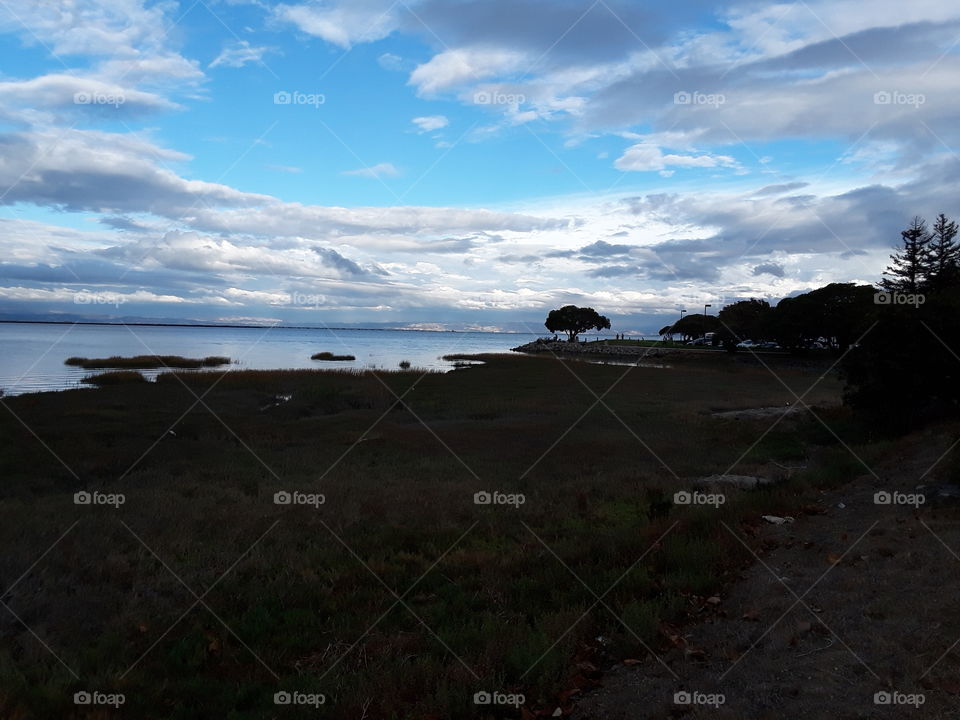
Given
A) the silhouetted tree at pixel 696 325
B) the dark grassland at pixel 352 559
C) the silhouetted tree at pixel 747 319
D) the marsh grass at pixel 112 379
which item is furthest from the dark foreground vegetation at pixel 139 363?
the silhouetted tree at pixel 696 325

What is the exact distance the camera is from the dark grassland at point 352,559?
611 centimetres

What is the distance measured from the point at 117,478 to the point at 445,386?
29.3 metres

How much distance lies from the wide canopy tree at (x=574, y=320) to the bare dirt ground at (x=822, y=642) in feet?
494

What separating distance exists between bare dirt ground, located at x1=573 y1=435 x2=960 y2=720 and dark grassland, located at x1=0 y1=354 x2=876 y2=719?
18.9 inches

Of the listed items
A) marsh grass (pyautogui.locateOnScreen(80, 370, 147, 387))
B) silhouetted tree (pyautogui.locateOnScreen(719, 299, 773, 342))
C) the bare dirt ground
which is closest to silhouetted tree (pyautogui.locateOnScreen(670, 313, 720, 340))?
silhouetted tree (pyautogui.locateOnScreen(719, 299, 773, 342))

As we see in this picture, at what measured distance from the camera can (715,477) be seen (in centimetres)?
1556

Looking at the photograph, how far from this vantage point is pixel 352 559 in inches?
379

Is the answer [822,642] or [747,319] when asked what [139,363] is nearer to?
[822,642]

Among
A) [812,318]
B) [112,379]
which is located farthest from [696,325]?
[112,379]

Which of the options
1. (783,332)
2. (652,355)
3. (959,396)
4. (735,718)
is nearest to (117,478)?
(735,718)

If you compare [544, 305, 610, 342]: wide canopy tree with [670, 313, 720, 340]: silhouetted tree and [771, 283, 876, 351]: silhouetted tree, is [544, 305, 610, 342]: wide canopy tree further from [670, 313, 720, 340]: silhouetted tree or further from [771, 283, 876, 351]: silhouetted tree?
[771, 283, 876, 351]: silhouetted tree

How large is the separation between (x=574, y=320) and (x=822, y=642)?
15757 cm

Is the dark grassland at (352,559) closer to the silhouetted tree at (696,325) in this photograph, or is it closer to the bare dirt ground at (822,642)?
the bare dirt ground at (822,642)

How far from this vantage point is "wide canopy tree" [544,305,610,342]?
527 feet
